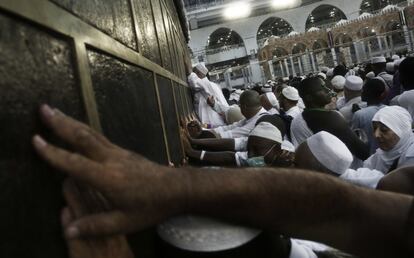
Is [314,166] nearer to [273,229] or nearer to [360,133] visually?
[360,133]

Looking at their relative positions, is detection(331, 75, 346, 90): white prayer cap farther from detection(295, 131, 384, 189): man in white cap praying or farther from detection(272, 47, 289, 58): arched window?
detection(272, 47, 289, 58): arched window

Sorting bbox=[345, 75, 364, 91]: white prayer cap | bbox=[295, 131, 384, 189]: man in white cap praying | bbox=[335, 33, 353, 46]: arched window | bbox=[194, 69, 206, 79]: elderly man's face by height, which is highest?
bbox=[335, 33, 353, 46]: arched window

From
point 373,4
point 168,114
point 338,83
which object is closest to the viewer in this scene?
point 168,114

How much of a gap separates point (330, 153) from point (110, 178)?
6.39 feet

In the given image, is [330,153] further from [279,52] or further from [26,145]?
[279,52]

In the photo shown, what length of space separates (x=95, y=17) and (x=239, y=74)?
17.1 meters

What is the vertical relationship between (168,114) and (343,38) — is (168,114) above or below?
below

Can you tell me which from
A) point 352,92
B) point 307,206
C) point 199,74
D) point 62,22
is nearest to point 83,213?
point 62,22

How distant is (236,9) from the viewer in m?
23.7

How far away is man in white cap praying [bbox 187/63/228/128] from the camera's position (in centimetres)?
497

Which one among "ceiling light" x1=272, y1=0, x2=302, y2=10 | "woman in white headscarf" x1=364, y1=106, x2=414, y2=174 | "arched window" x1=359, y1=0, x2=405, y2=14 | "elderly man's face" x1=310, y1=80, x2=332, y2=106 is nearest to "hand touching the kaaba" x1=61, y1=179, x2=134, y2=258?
"woman in white headscarf" x1=364, y1=106, x2=414, y2=174

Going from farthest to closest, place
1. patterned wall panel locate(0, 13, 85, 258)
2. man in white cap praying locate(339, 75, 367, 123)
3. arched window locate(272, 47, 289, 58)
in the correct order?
arched window locate(272, 47, 289, 58), man in white cap praying locate(339, 75, 367, 123), patterned wall panel locate(0, 13, 85, 258)

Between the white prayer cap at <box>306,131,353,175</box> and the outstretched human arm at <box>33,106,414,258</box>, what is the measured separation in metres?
1.28

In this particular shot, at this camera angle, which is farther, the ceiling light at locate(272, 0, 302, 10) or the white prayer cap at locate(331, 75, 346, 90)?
the ceiling light at locate(272, 0, 302, 10)
